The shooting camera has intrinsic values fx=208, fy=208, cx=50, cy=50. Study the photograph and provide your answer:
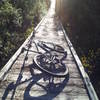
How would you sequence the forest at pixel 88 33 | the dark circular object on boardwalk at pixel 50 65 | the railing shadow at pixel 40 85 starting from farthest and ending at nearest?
the forest at pixel 88 33, the dark circular object on boardwalk at pixel 50 65, the railing shadow at pixel 40 85

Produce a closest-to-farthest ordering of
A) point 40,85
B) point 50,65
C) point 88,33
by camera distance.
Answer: point 40,85, point 50,65, point 88,33

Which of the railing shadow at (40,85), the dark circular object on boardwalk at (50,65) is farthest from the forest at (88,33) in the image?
the railing shadow at (40,85)

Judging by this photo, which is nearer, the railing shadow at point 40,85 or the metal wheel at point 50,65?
the railing shadow at point 40,85

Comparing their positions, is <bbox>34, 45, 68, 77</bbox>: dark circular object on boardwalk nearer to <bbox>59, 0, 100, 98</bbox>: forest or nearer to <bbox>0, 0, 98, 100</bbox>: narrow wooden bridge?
<bbox>0, 0, 98, 100</bbox>: narrow wooden bridge

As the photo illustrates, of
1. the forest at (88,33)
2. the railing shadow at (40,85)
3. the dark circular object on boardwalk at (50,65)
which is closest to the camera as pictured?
the railing shadow at (40,85)

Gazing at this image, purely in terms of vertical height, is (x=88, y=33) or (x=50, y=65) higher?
(x=50, y=65)

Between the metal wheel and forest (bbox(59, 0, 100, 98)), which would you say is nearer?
the metal wheel

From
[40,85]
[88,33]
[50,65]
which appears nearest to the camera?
[40,85]

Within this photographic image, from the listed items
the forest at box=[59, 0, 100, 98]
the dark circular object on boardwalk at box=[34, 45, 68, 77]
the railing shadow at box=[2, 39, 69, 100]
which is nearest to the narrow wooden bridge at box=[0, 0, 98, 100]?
the railing shadow at box=[2, 39, 69, 100]

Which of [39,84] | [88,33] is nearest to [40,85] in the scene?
[39,84]

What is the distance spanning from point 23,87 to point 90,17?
420 inches

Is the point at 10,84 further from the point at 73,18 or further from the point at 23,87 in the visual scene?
the point at 73,18

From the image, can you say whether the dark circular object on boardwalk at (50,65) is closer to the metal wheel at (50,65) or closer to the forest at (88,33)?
the metal wheel at (50,65)

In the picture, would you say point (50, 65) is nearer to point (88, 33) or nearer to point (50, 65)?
point (50, 65)
